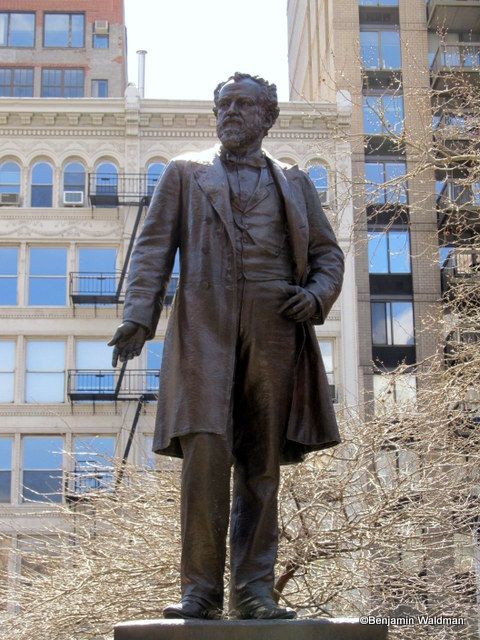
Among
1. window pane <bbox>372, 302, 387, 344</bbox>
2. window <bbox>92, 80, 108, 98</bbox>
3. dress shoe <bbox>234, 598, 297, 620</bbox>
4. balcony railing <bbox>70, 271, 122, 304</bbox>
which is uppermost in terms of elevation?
window <bbox>92, 80, 108, 98</bbox>

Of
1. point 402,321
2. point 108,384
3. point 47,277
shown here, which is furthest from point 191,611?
point 402,321

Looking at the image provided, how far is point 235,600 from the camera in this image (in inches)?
250

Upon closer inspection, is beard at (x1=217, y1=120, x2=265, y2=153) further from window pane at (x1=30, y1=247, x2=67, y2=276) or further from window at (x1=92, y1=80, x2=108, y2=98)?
window at (x1=92, y1=80, x2=108, y2=98)

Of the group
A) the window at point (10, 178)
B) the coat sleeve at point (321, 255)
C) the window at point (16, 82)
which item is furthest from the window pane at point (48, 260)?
the coat sleeve at point (321, 255)

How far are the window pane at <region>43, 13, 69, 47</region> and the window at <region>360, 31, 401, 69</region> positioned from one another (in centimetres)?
2219

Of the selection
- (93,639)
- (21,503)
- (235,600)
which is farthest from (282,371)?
(21,503)

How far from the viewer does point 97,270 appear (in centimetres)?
3881

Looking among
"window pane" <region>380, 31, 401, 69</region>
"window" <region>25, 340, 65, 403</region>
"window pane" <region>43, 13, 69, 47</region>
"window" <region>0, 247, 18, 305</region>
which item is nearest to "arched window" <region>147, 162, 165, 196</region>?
"window" <region>0, 247, 18, 305</region>

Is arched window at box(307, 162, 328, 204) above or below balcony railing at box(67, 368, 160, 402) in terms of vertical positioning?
above

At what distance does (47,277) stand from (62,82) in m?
24.2

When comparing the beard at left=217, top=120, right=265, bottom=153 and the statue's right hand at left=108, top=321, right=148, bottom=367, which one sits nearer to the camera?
the statue's right hand at left=108, top=321, right=148, bottom=367

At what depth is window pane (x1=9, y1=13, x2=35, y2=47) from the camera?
6084 cm

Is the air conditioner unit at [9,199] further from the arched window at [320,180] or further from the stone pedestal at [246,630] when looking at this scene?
the stone pedestal at [246,630]

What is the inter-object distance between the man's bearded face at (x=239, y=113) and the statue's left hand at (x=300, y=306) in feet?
2.94
